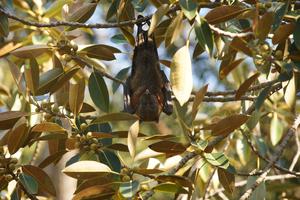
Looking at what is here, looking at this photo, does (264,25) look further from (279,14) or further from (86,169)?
(86,169)

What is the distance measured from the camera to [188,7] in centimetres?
234

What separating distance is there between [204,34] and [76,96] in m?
0.70

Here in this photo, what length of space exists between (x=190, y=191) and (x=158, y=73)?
1.52 m

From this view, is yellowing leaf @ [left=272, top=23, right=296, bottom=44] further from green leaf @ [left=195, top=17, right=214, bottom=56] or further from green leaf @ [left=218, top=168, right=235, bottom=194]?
green leaf @ [left=218, top=168, right=235, bottom=194]

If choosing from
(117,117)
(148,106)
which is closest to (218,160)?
(117,117)

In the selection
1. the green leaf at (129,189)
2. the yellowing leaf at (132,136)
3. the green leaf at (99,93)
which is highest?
the green leaf at (99,93)

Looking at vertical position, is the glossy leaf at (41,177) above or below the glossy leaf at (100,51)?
below

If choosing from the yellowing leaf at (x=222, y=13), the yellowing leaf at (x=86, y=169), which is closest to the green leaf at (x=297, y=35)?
the yellowing leaf at (x=222, y=13)

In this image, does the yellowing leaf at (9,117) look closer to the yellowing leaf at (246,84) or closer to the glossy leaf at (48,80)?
the glossy leaf at (48,80)

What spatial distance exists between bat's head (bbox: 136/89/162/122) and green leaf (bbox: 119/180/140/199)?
5.75 feet

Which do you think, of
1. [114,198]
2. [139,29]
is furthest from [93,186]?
[139,29]

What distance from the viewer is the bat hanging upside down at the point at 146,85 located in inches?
149

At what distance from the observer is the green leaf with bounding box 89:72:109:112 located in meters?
2.99

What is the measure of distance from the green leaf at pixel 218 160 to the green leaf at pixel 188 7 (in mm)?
601
